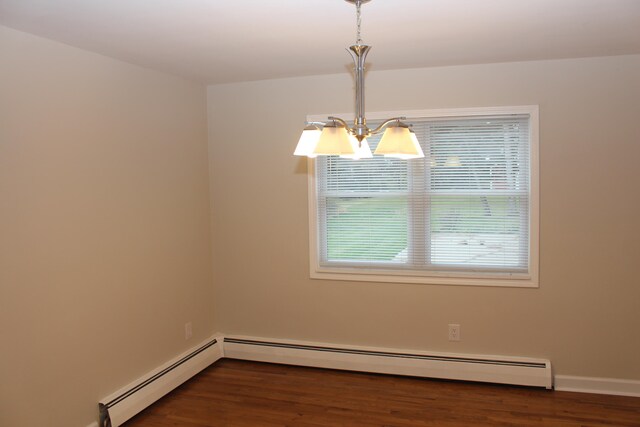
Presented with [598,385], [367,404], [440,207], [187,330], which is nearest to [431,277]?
[440,207]

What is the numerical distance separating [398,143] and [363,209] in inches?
83.6

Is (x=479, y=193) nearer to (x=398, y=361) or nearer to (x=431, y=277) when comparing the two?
(x=431, y=277)

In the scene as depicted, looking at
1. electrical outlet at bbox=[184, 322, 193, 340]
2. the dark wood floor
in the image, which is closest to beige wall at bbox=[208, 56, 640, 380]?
the dark wood floor

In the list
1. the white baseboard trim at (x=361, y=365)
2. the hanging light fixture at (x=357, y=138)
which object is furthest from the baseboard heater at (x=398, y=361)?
the hanging light fixture at (x=357, y=138)

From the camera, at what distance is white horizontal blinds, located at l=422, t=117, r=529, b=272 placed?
149 inches

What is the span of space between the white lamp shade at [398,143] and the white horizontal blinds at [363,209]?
6.41ft

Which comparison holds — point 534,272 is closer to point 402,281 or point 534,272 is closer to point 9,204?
point 402,281

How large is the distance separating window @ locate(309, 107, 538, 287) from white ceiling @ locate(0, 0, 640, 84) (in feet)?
1.85

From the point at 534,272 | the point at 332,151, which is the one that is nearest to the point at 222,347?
the point at 534,272

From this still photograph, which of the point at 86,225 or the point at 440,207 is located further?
the point at 440,207

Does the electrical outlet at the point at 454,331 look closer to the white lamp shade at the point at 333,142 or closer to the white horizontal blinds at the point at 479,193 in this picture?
the white horizontal blinds at the point at 479,193

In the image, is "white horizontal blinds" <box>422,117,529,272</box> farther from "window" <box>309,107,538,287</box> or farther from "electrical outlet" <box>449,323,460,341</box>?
"electrical outlet" <box>449,323,460,341</box>

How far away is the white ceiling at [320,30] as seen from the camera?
239cm

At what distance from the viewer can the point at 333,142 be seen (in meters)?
2.00
